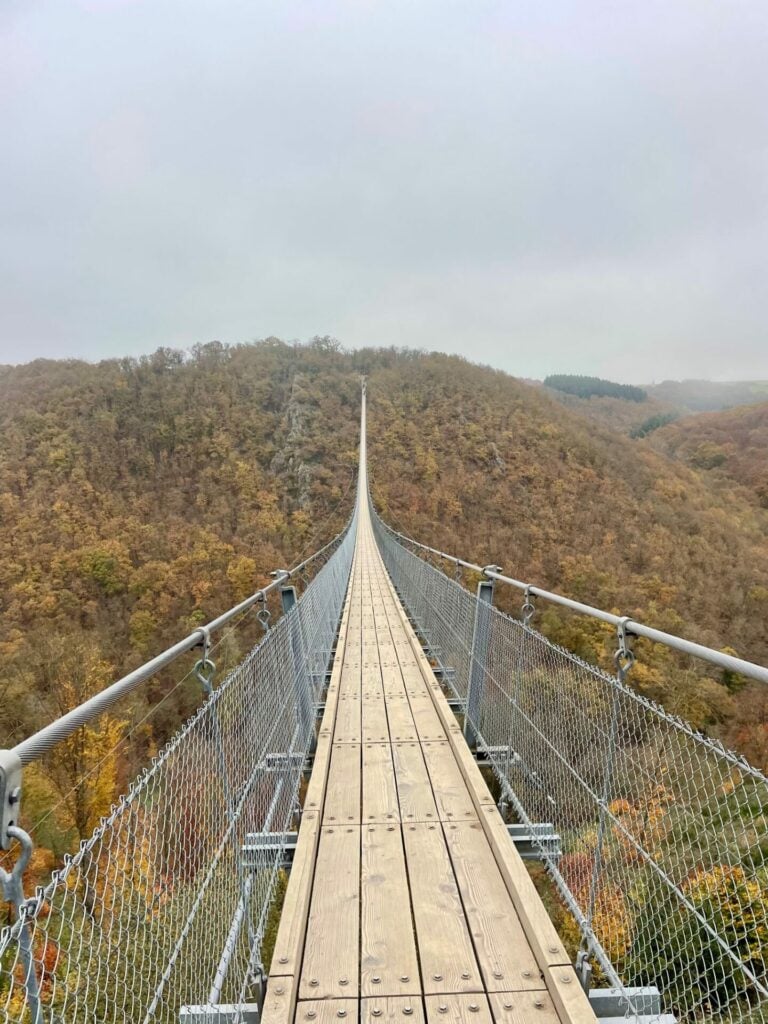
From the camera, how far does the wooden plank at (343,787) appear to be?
258cm

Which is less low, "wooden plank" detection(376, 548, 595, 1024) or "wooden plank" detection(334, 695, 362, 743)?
"wooden plank" detection(376, 548, 595, 1024)

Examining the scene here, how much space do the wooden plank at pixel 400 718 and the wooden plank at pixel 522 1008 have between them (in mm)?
1820

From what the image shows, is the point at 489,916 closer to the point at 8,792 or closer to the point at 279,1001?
the point at 279,1001

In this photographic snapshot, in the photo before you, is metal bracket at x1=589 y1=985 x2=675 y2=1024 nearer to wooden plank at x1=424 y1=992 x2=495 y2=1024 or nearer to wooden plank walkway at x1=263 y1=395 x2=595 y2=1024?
wooden plank walkway at x1=263 y1=395 x2=595 y2=1024

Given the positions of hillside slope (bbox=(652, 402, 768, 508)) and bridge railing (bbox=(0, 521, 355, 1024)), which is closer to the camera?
bridge railing (bbox=(0, 521, 355, 1024))

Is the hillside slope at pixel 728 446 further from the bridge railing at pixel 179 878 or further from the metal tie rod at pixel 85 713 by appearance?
the metal tie rod at pixel 85 713

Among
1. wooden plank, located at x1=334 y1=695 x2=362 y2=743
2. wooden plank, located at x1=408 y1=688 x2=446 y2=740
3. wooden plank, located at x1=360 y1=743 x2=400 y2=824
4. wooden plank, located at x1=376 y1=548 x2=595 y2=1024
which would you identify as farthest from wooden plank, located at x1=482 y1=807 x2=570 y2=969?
wooden plank, located at x1=334 y1=695 x2=362 y2=743

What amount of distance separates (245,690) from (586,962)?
1276 millimetres

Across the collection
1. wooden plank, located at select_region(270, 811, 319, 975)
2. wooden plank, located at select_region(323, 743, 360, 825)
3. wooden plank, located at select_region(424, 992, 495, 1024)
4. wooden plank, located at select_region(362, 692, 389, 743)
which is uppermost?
wooden plank, located at select_region(270, 811, 319, 975)

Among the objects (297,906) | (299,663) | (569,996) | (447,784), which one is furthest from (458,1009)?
(299,663)

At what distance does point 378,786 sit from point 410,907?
0.88 metres

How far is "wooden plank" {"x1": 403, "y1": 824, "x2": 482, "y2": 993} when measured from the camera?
167 cm

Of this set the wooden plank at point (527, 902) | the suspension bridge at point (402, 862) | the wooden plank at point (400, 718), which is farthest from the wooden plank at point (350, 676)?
the wooden plank at point (527, 902)

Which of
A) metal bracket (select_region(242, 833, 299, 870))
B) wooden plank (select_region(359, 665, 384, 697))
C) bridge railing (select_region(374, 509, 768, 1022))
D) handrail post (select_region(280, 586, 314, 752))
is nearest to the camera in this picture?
bridge railing (select_region(374, 509, 768, 1022))
